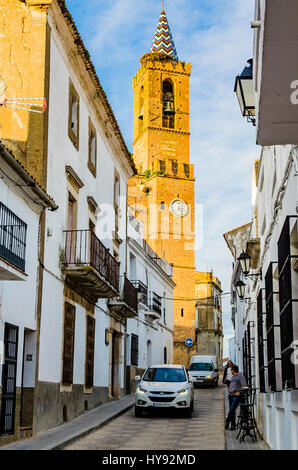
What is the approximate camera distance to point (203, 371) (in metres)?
30.5

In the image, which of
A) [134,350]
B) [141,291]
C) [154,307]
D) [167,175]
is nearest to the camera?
[134,350]

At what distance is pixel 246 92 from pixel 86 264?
7370 mm

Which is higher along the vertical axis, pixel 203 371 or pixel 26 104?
pixel 26 104

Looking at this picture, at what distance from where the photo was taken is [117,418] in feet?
53.8

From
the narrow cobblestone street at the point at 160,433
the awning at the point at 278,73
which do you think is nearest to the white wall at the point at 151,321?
the narrow cobblestone street at the point at 160,433

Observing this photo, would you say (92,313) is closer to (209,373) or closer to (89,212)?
(89,212)

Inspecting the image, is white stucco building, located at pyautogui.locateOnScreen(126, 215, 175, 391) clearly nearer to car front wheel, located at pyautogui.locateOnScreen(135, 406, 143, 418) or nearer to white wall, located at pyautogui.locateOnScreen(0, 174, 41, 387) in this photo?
car front wheel, located at pyautogui.locateOnScreen(135, 406, 143, 418)

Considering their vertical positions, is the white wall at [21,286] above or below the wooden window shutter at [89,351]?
above

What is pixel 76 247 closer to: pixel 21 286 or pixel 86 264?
pixel 86 264

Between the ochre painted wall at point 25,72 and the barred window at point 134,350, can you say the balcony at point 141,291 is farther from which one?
the ochre painted wall at point 25,72

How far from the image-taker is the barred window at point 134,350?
25022 millimetres

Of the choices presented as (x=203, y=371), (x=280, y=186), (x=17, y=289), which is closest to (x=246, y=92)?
(x=280, y=186)

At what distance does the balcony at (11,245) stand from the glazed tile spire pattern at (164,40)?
48246 mm

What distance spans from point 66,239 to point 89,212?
2.81 metres
